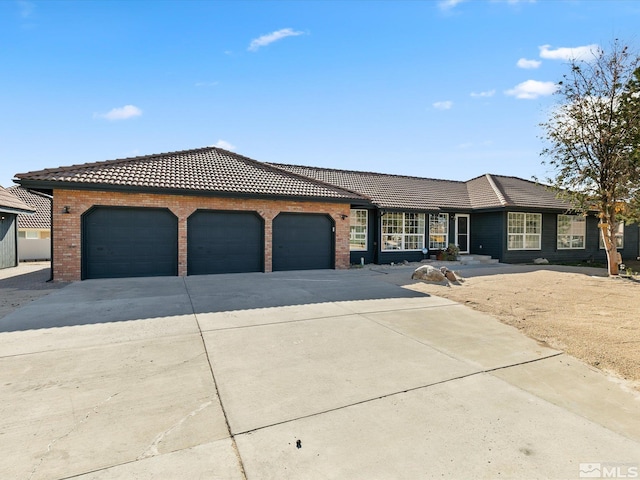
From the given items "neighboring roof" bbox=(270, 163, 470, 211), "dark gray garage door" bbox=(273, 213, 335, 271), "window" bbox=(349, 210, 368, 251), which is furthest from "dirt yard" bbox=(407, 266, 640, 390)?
"neighboring roof" bbox=(270, 163, 470, 211)

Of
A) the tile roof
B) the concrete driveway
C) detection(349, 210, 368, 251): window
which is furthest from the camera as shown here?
the tile roof

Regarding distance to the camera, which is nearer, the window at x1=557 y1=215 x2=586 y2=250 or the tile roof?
the tile roof

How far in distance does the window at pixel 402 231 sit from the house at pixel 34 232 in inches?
729

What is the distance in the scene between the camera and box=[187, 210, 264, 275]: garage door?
12500 millimetres

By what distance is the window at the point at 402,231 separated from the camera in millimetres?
17016

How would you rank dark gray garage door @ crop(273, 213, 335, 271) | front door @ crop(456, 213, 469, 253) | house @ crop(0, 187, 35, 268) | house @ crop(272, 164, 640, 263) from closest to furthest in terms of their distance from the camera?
dark gray garage door @ crop(273, 213, 335, 271) < house @ crop(0, 187, 35, 268) < house @ crop(272, 164, 640, 263) < front door @ crop(456, 213, 469, 253)

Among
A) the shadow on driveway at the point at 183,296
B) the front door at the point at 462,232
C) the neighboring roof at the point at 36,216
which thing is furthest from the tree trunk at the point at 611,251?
the neighboring roof at the point at 36,216

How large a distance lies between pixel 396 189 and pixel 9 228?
2004 centimetres

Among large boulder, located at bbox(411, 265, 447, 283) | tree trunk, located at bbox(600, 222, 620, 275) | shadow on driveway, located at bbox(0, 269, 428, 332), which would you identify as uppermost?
tree trunk, located at bbox(600, 222, 620, 275)

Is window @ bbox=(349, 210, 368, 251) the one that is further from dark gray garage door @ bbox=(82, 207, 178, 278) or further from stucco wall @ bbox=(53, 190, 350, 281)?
dark gray garage door @ bbox=(82, 207, 178, 278)

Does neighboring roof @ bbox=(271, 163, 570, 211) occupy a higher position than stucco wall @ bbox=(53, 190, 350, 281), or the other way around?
neighboring roof @ bbox=(271, 163, 570, 211)

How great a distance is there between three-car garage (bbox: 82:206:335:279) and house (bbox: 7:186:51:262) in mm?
10118

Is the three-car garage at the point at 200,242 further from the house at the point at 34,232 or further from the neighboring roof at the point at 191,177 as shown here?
the house at the point at 34,232

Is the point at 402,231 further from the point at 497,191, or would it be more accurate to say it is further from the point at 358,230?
the point at 497,191
